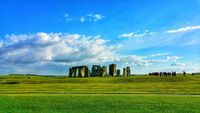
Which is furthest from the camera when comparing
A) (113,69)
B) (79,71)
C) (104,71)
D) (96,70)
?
(96,70)

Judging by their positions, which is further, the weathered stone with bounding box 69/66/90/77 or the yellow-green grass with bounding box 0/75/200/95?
the weathered stone with bounding box 69/66/90/77

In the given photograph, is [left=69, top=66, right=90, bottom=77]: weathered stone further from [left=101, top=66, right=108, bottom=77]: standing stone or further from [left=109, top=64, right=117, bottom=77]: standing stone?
[left=109, top=64, right=117, bottom=77]: standing stone

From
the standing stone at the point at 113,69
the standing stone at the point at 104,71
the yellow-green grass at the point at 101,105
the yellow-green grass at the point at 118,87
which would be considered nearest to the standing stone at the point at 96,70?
the standing stone at the point at 104,71

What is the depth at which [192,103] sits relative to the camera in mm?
35438

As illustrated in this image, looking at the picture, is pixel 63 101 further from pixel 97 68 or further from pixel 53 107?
pixel 97 68

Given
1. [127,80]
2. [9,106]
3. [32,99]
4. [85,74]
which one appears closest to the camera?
[9,106]

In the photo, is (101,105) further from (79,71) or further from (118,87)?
(79,71)

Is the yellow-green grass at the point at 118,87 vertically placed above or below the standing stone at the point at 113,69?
below

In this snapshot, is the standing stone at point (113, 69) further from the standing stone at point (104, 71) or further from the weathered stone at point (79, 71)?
the weathered stone at point (79, 71)

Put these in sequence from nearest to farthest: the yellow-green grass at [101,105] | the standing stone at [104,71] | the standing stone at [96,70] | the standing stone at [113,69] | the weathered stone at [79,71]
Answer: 1. the yellow-green grass at [101,105]
2. the weathered stone at [79,71]
3. the standing stone at [104,71]
4. the standing stone at [113,69]
5. the standing stone at [96,70]

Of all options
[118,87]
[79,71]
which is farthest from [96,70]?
[118,87]

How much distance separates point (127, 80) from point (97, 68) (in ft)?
134

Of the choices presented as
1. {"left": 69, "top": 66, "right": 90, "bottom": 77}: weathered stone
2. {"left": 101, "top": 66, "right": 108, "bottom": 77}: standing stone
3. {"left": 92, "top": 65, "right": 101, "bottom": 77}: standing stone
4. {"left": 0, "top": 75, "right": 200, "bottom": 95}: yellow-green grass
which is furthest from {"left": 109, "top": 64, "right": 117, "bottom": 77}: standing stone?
{"left": 0, "top": 75, "right": 200, "bottom": 95}: yellow-green grass

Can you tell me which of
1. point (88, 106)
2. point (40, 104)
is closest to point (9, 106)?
point (40, 104)
